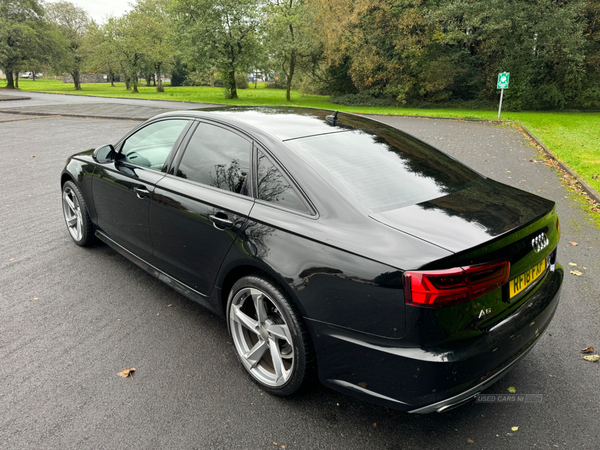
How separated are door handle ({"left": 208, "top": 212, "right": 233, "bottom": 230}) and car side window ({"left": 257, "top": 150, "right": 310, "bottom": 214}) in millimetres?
265

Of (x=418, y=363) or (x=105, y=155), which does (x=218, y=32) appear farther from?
(x=418, y=363)

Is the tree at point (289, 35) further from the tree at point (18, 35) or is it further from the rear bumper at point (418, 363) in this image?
the rear bumper at point (418, 363)

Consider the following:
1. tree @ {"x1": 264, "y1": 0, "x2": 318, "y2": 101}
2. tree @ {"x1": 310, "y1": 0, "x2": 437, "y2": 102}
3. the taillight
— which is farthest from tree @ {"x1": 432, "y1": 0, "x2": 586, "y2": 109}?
the taillight

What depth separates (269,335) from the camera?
108 inches

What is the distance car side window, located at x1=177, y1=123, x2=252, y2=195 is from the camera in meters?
2.99

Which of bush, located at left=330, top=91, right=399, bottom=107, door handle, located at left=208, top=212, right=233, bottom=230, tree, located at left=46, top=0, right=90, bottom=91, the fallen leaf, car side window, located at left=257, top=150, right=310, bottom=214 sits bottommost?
the fallen leaf

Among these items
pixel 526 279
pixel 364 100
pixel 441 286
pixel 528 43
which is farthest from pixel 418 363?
pixel 364 100

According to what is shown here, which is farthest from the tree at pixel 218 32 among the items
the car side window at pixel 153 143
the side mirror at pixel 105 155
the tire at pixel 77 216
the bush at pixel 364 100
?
the car side window at pixel 153 143

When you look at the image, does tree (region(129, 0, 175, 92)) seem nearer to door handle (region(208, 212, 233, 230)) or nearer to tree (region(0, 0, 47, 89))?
tree (region(0, 0, 47, 89))

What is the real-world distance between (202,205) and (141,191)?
88 cm

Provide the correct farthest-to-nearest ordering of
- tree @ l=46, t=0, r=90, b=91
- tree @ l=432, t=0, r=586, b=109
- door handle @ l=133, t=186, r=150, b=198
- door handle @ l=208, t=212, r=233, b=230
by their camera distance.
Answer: tree @ l=46, t=0, r=90, b=91 < tree @ l=432, t=0, r=586, b=109 < door handle @ l=133, t=186, r=150, b=198 < door handle @ l=208, t=212, r=233, b=230

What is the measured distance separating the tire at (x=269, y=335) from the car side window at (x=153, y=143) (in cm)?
148

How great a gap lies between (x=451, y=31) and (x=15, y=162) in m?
30.9

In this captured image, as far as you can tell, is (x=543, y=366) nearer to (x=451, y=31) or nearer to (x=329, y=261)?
(x=329, y=261)
